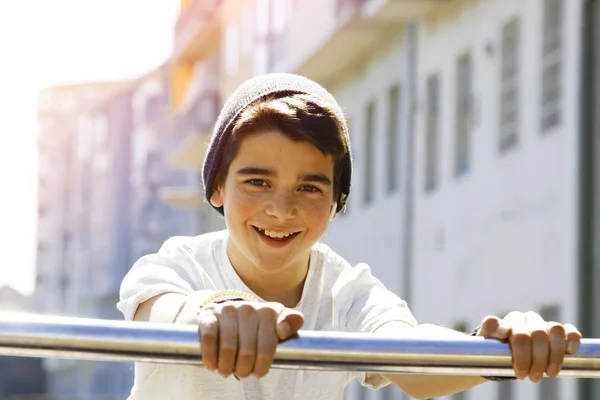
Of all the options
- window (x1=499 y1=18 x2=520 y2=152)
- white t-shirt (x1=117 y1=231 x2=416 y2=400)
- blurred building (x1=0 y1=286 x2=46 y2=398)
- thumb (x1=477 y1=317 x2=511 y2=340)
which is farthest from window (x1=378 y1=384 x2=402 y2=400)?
blurred building (x1=0 y1=286 x2=46 y2=398)

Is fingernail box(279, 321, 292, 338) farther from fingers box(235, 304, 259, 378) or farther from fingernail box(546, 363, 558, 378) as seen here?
fingernail box(546, 363, 558, 378)

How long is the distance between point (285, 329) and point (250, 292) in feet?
3.82

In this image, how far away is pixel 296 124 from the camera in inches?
135

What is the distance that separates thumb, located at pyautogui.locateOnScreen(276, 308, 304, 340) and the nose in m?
0.81

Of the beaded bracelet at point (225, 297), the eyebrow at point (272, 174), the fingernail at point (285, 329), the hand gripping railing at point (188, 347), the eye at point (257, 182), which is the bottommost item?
the hand gripping railing at point (188, 347)

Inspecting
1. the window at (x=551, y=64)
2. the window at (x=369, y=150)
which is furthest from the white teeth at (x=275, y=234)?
the window at (x=369, y=150)

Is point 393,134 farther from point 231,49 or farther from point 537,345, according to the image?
point 537,345

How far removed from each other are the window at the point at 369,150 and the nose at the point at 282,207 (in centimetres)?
2247

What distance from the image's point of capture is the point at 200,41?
45250 mm

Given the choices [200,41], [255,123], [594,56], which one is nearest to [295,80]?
[255,123]

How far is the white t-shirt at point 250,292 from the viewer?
10.9 feet

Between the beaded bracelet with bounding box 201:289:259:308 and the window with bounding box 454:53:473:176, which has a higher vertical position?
the window with bounding box 454:53:473:176

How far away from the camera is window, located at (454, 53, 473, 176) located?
2067 centimetres

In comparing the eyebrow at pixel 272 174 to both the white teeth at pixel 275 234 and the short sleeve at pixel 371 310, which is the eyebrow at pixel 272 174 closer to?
the white teeth at pixel 275 234
